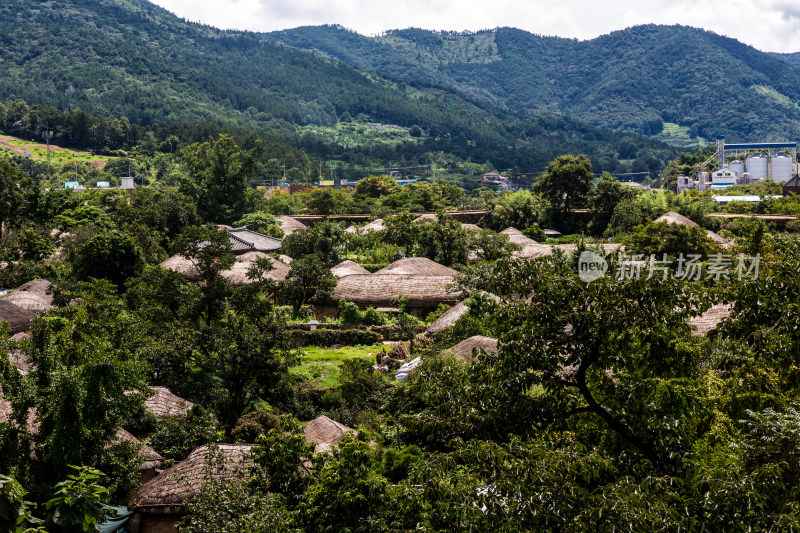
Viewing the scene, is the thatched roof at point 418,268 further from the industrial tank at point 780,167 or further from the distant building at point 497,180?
the distant building at point 497,180

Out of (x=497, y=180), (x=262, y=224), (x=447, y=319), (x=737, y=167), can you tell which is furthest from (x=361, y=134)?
(x=447, y=319)

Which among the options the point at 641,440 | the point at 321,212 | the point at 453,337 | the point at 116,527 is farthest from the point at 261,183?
the point at 641,440

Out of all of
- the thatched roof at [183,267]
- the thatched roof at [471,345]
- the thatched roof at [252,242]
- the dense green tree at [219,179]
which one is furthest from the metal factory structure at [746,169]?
the thatched roof at [471,345]

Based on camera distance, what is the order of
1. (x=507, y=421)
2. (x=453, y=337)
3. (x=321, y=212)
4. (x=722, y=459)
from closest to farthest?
(x=722, y=459)
(x=507, y=421)
(x=453, y=337)
(x=321, y=212)

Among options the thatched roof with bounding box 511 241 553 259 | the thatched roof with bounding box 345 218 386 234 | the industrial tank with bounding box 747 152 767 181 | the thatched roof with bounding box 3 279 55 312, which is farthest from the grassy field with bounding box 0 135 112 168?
the industrial tank with bounding box 747 152 767 181

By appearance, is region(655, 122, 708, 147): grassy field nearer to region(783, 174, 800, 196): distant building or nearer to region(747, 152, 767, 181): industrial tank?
region(747, 152, 767, 181): industrial tank

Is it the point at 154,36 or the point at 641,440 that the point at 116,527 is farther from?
the point at 154,36
